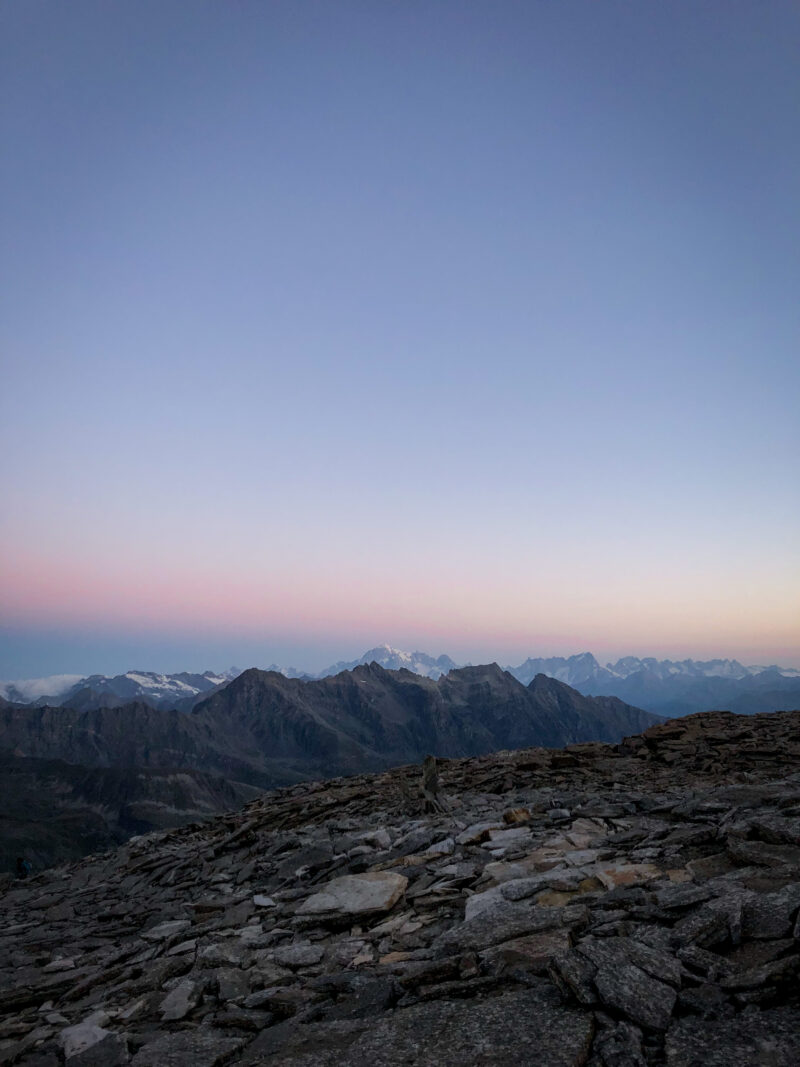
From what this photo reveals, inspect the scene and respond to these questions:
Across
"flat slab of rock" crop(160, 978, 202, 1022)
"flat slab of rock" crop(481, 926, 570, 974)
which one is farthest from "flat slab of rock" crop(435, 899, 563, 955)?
"flat slab of rock" crop(160, 978, 202, 1022)

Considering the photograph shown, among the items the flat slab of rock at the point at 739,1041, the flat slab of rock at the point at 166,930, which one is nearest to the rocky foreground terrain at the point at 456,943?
the flat slab of rock at the point at 739,1041

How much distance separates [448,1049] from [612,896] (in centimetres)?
453

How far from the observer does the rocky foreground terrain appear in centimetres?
652

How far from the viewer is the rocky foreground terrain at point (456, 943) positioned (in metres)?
6.52

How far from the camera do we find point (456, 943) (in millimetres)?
9664

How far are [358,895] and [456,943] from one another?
4.45 meters

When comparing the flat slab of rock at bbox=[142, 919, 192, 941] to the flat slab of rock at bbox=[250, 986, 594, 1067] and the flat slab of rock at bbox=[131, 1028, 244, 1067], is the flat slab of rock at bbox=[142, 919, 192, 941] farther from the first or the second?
the flat slab of rock at bbox=[250, 986, 594, 1067]

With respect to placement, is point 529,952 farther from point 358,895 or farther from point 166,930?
point 166,930

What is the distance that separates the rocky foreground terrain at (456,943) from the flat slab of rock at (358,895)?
6 cm

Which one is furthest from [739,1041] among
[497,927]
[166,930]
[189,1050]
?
[166,930]

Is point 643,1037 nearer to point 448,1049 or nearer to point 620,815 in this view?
point 448,1049

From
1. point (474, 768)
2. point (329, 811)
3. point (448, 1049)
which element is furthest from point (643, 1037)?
point (474, 768)

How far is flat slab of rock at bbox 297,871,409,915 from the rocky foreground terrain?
0.19 feet

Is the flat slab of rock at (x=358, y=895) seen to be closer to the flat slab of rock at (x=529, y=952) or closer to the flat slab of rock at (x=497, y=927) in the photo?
the flat slab of rock at (x=497, y=927)
